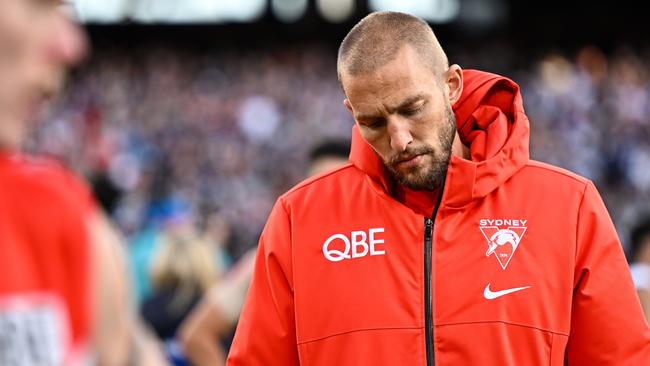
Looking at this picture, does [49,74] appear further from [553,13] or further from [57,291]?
[553,13]

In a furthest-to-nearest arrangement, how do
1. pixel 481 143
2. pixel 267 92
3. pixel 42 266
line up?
pixel 267 92
pixel 481 143
pixel 42 266

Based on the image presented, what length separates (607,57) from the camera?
2425 centimetres

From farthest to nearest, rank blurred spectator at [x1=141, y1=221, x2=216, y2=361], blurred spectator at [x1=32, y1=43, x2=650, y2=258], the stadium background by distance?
the stadium background < blurred spectator at [x1=32, y1=43, x2=650, y2=258] < blurred spectator at [x1=141, y1=221, x2=216, y2=361]

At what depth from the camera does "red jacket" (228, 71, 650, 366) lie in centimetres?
275

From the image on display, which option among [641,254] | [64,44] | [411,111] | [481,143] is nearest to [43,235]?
[64,44]

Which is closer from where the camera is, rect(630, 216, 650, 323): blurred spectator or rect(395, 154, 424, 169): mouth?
rect(395, 154, 424, 169): mouth

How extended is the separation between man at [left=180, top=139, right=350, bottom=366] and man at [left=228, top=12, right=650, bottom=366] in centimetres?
186

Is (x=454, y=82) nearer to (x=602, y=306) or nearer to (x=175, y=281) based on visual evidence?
(x=602, y=306)

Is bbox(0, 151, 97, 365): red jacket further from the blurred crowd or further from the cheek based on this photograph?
the blurred crowd

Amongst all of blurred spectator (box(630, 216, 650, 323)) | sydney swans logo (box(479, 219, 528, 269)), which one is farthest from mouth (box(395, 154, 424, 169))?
blurred spectator (box(630, 216, 650, 323))

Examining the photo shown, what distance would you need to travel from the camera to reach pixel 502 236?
2.85 m

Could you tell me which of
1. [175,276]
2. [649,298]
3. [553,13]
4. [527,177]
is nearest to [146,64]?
[553,13]

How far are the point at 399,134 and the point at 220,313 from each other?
7.54 feet

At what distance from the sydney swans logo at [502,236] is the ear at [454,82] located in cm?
→ 39
